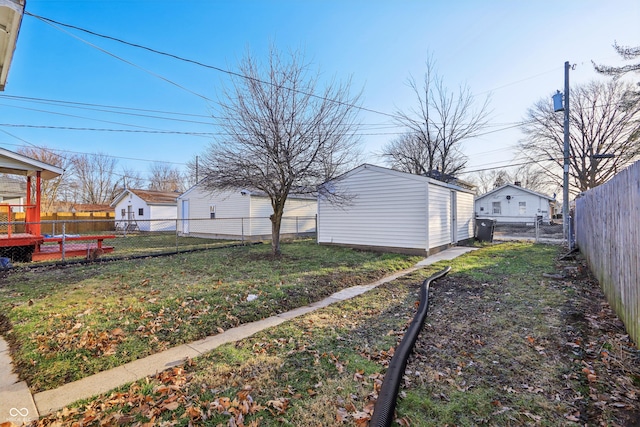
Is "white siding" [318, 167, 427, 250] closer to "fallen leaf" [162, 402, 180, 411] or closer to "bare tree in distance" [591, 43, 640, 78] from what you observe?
"fallen leaf" [162, 402, 180, 411]

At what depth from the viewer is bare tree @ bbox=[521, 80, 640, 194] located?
81.9 ft

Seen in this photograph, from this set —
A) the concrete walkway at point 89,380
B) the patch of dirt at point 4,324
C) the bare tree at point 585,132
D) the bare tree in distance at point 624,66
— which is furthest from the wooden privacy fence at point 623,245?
the bare tree at point 585,132

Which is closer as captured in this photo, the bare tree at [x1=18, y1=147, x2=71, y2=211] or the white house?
the white house

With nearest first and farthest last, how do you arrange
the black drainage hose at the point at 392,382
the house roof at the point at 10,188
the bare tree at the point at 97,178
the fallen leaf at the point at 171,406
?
1. the black drainage hose at the point at 392,382
2. the fallen leaf at the point at 171,406
3. the house roof at the point at 10,188
4. the bare tree at the point at 97,178

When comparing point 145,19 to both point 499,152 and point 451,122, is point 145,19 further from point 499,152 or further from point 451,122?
point 499,152

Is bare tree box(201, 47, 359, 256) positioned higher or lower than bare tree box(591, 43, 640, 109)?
lower

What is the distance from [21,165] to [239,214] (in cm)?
922

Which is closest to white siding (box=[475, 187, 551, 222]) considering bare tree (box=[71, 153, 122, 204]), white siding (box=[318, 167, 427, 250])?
white siding (box=[318, 167, 427, 250])

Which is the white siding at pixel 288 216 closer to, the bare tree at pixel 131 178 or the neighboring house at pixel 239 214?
the neighboring house at pixel 239 214

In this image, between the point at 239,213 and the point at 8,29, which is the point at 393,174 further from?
the point at 8,29

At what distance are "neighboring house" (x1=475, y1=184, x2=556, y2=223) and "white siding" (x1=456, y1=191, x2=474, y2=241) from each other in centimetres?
1497

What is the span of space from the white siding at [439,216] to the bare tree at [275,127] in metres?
4.26

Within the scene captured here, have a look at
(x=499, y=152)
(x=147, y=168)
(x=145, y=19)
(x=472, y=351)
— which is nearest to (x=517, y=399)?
(x=472, y=351)

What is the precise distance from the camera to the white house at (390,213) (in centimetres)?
1038
